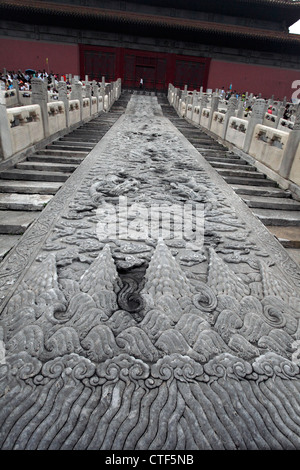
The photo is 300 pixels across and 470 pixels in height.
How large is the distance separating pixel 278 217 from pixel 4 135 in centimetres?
565

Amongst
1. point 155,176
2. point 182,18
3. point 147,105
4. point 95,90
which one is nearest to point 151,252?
point 155,176

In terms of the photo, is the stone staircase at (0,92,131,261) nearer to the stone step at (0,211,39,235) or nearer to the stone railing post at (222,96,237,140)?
the stone step at (0,211,39,235)

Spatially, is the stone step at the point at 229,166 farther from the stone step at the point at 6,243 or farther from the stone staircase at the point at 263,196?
the stone step at the point at 6,243

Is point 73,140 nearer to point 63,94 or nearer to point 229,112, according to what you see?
point 63,94

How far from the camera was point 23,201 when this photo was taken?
4.88m

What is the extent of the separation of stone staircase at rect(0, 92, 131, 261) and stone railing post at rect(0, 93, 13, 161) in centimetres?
33

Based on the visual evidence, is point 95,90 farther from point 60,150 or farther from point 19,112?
point 19,112

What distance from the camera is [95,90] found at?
15273mm

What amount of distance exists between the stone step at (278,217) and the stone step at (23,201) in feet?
12.3

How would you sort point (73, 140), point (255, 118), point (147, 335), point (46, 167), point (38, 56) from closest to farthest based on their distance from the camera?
point (147, 335), point (46, 167), point (255, 118), point (73, 140), point (38, 56)

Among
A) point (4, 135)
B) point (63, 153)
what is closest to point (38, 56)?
point (63, 153)

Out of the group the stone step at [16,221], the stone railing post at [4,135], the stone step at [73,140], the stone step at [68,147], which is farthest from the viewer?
the stone step at [73,140]

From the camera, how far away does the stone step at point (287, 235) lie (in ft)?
14.3

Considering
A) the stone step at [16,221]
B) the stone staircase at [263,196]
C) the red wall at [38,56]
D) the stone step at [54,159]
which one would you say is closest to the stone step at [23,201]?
the stone step at [16,221]
